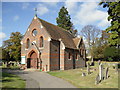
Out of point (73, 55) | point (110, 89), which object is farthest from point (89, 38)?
point (110, 89)

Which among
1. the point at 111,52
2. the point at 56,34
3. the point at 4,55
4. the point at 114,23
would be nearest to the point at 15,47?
the point at 4,55

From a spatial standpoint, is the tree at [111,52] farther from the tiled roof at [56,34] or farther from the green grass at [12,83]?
the green grass at [12,83]

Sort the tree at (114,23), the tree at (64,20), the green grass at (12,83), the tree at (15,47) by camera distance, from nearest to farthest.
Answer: the green grass at (12,83) → the tree at (114,23) → the tree at (15,47) → the tree at (64,20)

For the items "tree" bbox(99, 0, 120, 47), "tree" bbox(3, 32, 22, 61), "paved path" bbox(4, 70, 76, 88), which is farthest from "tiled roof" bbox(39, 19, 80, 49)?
"tree" bbox(3, 32, 22, 61)

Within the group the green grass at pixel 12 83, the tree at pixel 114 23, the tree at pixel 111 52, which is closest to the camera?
the green grass at pixel 12 83

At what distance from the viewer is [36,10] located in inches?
1093

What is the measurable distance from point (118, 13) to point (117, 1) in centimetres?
196

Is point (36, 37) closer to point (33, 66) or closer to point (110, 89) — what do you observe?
point (33, 66)

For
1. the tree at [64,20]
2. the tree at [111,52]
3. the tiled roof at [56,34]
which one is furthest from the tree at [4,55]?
the tree at [111,52]

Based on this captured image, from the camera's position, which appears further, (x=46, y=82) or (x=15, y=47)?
(x=15, y=47)

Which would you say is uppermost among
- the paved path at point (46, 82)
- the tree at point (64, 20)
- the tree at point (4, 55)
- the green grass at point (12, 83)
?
the tree at point (64, 20)

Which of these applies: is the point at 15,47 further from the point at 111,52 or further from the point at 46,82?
the point at 111,52

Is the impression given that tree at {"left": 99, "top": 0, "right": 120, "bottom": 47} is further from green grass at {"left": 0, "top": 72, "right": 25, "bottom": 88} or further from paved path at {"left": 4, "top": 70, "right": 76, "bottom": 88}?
green grass at {"left": 0, "top": 72, "right": 25, "bottom": 88}

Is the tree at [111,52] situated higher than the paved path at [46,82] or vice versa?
the tree at [111,52]
